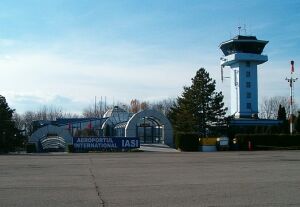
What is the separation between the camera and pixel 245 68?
8906 cm

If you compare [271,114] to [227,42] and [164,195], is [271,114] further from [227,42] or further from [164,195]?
[164,195]

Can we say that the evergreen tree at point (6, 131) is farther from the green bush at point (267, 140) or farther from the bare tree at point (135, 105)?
the bare tree at point (135, 105)

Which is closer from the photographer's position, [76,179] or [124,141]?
[76,179]

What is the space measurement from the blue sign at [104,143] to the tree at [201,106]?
573 inches

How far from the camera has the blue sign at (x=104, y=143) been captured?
2128 inches

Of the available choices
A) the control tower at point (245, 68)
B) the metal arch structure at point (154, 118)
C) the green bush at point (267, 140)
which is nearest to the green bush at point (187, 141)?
the metal arch structure at point (154, 118)

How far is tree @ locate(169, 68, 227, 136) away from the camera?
66.9 metres

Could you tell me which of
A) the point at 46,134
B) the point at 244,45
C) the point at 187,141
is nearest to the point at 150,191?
the point at 187,141

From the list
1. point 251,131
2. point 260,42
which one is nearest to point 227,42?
point 260,42

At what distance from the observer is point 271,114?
123 metres

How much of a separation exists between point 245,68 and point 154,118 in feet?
108

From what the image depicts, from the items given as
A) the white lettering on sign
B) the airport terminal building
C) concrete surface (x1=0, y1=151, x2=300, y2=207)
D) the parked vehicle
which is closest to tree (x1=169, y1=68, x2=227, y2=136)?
the airport terminal building

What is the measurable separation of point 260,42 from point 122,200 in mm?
80334

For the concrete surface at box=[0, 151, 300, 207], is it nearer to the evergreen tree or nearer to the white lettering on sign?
the white lettering on sign
